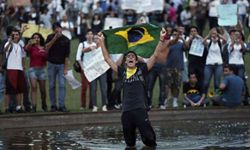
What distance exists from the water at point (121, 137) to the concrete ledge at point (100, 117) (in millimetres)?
320

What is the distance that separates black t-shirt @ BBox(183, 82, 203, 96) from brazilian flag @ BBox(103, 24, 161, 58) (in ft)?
17.2

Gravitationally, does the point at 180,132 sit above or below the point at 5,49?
below

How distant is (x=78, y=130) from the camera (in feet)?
63.2

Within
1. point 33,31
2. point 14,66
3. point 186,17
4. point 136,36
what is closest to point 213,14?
point 186,17

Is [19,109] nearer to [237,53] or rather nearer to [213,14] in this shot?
[237,53]

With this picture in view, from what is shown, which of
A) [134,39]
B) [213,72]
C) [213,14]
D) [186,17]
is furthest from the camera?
[186,17]

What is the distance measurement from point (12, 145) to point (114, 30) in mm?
2755

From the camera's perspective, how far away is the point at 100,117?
20.4 meters

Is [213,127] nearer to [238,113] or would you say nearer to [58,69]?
[238,113]

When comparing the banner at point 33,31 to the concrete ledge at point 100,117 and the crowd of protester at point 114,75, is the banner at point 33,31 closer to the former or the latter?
the crowd of protester at point 114,75

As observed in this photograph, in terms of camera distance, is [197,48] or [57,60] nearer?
[57,60]

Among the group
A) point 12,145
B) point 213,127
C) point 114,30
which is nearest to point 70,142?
point 12,145

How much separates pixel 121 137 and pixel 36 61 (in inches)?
159

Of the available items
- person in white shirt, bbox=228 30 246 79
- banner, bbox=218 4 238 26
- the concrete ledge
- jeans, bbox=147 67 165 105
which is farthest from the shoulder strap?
banner, bbox=218 4 238 26
